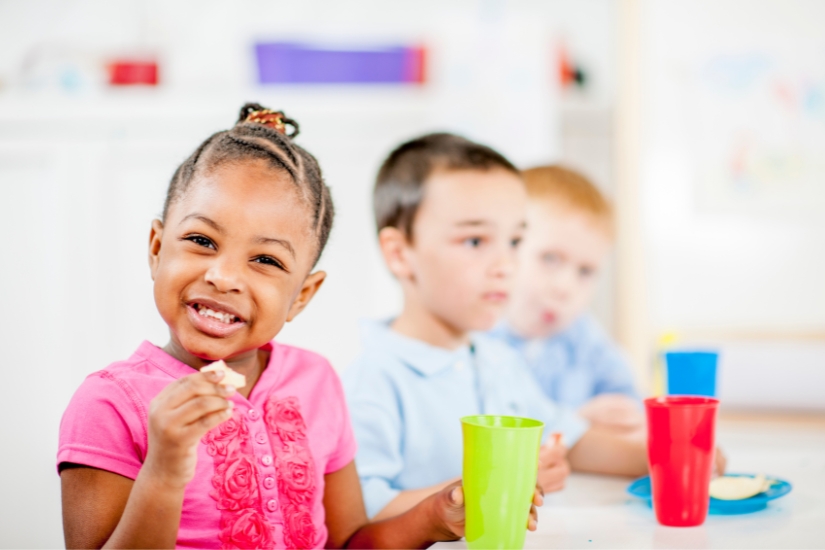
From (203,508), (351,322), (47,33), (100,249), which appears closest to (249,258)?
(203,508)

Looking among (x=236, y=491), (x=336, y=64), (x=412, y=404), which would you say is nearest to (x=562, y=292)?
(x=412, y=404)

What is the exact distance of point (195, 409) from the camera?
566 mm

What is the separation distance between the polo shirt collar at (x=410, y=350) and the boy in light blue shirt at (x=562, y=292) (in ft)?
1.53

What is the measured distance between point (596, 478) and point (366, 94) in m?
1.64

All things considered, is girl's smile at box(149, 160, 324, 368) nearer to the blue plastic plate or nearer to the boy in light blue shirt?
the blue plastic plate

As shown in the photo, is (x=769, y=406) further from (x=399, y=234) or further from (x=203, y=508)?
(x=203, y=508)

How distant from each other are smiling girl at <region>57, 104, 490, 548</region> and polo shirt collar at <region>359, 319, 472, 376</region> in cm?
27

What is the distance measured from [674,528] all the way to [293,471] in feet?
1.26

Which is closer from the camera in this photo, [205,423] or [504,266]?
[205,423]

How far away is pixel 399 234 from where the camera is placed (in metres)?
1.14

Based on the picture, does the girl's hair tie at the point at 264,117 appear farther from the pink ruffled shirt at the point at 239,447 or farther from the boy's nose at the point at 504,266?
the boy's nose at the point at 504,266

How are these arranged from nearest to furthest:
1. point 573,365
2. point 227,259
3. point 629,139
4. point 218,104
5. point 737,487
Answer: point 227,259 < point 737,487 < point 573,365 < point 218,104 < point 629,139

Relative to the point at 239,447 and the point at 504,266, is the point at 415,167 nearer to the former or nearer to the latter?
the point at 504,266

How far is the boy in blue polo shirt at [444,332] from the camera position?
101 centimetres
